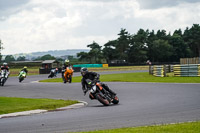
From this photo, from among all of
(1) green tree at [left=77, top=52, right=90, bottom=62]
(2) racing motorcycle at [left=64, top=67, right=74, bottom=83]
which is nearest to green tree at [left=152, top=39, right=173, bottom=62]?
(1) green tree at [left=77, top=52, right=90, bottom=62]

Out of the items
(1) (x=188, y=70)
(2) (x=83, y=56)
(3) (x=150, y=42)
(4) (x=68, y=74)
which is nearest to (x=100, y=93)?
(4) (x=68, y=74)

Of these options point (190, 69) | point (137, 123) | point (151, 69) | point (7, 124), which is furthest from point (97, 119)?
point (151, 69)

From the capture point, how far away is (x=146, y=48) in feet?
357

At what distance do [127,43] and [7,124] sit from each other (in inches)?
3976

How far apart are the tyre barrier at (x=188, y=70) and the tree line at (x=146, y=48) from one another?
213 ft

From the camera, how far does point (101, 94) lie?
14.4 metres

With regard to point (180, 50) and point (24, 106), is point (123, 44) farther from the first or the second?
point (24, 106)

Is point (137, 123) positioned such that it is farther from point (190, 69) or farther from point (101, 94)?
point (190, 69)

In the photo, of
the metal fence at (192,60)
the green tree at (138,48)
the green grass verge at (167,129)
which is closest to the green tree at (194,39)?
the green tree at (138,48)

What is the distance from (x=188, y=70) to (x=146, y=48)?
76368 millimetres

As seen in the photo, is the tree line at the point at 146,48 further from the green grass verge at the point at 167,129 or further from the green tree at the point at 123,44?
the green grass verge at the point at 167,129

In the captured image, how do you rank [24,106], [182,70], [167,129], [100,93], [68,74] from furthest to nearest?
[182,70]
[68,74]
[100,93]
[24,106]
[167,129]

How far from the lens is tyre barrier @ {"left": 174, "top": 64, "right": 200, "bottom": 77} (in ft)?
105

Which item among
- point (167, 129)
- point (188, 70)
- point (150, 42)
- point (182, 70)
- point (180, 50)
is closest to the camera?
point (167, 129)
